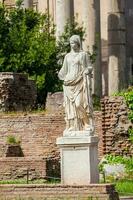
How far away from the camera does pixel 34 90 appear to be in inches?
1608

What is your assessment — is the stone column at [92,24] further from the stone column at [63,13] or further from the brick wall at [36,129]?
the brick wall at [36,129]

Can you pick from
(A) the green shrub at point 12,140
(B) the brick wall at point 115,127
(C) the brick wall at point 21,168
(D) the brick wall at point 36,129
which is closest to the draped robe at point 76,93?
(C) the brick wall at point 21,168

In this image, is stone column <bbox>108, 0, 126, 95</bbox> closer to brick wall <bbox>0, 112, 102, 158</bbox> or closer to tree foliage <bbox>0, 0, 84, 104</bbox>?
tree foliage <bbox>0, 0, 84, 104</bbox>

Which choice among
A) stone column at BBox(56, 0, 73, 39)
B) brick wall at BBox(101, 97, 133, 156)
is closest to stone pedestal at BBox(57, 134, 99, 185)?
Result: brick wall at BBox(101, 97, 133, 156)

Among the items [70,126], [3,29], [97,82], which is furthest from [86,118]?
[97,82]

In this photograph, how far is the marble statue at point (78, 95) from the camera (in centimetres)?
2264

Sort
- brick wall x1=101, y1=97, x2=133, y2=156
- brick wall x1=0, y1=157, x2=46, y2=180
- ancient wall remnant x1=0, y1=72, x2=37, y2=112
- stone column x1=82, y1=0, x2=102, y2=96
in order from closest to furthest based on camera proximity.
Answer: brick wall x1=0, y1=157, x2=46, y2=180
brick wall x1=101, y1=97, x2=133, y2=156
ancient wall remnant x1=0, y1=72, x2=37, y2=112
stone column x1=82, y1=0, x2=102, y2=96

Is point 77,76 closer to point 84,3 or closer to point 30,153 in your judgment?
point 30,153

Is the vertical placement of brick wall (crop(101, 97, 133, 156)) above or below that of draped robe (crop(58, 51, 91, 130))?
above

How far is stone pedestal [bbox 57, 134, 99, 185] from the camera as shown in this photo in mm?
22344

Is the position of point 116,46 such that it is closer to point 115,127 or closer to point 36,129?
point 36,129

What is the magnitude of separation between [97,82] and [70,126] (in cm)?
2726

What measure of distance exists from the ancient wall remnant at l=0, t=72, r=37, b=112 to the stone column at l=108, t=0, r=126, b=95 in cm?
1172

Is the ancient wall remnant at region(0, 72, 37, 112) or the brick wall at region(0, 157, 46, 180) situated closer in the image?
the brick wall at region(0, 157, 46, 180)
